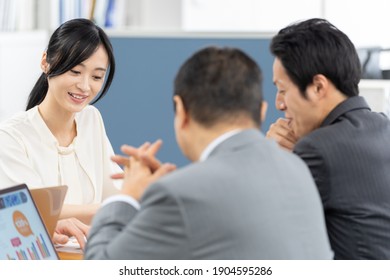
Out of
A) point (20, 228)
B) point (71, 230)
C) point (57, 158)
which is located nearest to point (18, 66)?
point (57, 158)

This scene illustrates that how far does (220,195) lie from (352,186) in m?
0.56

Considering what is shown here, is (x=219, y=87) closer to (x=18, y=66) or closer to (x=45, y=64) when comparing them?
(x=45, y=64)

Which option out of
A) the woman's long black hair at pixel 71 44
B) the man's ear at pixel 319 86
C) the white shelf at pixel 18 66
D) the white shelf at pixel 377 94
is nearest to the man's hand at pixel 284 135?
the man's ear at pixel 319 86

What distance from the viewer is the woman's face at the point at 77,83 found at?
7.68ft

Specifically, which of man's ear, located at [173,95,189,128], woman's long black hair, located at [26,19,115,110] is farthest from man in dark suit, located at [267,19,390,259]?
woman's long black hair, located at [26,19,115,110]

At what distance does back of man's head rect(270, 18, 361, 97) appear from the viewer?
5.71ft

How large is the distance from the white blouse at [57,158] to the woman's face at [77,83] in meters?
0.08

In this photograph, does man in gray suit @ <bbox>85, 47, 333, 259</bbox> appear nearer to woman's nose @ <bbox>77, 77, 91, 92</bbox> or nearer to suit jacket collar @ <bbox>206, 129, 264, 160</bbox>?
suit jacket collar @ <bbox>206, 129, 264, 160</bbox>

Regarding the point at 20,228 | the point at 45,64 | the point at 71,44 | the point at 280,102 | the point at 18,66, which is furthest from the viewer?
the point at 18,66

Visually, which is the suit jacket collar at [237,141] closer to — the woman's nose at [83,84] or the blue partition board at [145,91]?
the woman's nose at [83,84]

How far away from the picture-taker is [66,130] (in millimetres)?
2418

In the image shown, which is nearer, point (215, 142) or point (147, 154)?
point (215, 142)

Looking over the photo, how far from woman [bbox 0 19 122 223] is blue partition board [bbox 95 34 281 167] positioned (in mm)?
1064

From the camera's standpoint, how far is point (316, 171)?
165 centimetres
